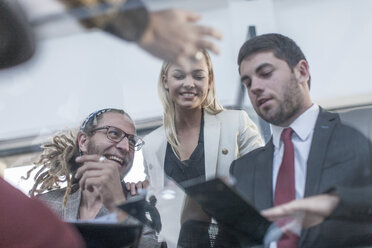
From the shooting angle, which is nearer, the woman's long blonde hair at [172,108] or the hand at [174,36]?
the hand at [174,36]

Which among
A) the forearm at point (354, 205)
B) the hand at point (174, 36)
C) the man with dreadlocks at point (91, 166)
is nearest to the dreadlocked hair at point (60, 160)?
the man with dreadlocks at point (91, 166)

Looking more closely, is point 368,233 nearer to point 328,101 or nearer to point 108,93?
point 328,101

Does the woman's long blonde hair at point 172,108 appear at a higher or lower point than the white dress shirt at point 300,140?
higher

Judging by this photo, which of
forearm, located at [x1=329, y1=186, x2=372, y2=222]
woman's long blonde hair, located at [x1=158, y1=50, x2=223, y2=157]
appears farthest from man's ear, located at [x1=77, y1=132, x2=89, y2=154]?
forearm, located at [x1=329, y1=186, x2=372, y2=222]

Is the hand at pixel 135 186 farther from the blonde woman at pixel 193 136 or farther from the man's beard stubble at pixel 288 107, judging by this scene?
the man's beard stubble at pixel 288 107

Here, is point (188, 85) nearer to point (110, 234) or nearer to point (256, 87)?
point (256, 87)

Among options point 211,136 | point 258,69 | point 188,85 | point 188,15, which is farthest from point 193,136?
point 188,15

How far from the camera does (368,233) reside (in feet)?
4.28

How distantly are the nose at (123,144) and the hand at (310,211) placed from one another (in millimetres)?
446

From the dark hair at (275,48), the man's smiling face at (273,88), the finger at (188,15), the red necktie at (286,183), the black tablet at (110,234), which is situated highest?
the finger at (188,15)

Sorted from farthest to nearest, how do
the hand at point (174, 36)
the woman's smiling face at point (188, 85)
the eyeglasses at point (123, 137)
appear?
the eyeglasses at point (123, 137) → the woman's smiling face at point (188, 85) → the hand at point (174, 36)

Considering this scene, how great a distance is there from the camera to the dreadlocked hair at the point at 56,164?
1.54 meters

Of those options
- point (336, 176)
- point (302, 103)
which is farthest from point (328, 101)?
point (336, 176)

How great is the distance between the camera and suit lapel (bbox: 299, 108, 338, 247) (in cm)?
133
